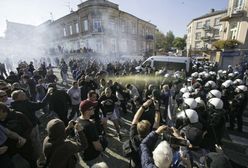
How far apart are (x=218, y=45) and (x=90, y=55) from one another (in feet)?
58.3

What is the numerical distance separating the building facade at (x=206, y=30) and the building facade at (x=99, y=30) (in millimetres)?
16544

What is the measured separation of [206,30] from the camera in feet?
132

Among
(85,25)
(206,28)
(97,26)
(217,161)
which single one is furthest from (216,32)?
(217,161)

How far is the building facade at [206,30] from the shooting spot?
127ft

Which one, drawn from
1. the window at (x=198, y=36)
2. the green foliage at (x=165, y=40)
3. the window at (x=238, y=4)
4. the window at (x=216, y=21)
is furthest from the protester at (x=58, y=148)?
the green foliage at (x=165, y=40)

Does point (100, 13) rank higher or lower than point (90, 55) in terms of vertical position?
higher

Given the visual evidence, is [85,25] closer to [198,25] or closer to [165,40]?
[198,25]

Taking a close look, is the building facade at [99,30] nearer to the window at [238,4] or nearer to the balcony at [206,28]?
the balcony at [206,28]

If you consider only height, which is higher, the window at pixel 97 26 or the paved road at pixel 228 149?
the window at pixel 97 26

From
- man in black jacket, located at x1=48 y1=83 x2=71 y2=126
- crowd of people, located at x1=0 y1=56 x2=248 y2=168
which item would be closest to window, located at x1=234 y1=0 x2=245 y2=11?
crowd of people, located at x1=0 y1=56 x2=248 y2=168

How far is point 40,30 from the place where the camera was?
3659 centimetres

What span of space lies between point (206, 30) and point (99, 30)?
3002 centimetres

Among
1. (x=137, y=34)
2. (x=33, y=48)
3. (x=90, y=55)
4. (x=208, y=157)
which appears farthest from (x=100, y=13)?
(x=208, y=157)

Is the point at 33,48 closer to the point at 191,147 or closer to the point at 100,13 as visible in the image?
the point at 100,13
